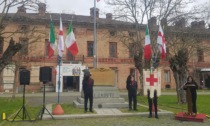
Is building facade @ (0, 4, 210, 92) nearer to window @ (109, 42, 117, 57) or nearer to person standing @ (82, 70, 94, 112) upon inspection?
window @ (109, 42, 117, 57)

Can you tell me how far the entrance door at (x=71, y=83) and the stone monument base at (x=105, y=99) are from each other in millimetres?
21651

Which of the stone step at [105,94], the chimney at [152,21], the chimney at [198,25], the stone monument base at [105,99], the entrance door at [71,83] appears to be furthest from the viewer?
the entrance door at [71,83]

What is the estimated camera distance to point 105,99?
49.3ft

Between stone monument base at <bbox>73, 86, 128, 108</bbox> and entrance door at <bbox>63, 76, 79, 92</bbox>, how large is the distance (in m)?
21.7

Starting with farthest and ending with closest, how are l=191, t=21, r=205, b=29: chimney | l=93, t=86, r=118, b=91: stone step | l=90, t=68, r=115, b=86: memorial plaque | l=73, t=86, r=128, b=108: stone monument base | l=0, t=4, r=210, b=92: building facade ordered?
l=0, t=4, r=210, b=92: building facade, l=191, t=21, r=205, b=29: chimney, l=90, t=68, r=115, b=86: memorial plaque, l=93, t=86, r=118, b=91: stone step, l=73, t=86, r=128, b=108: stone monument base

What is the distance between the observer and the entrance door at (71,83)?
120ft

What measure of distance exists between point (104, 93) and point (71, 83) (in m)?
22.6

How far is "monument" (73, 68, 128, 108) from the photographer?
14.7 meters

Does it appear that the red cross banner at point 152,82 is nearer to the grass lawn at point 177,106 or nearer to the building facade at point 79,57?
the grass lawn at point 177,106

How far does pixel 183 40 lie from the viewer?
23031mm

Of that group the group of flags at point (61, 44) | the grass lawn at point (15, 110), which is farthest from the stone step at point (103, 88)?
the grass lawn at point (15, 110)

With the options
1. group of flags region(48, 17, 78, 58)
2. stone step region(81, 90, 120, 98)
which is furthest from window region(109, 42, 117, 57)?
group of flags region(48, 17, 78, 58)

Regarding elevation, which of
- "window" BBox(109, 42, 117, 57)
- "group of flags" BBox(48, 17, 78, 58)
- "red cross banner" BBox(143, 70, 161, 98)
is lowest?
"red cross banner" BBox(143, 70, 161, 98)

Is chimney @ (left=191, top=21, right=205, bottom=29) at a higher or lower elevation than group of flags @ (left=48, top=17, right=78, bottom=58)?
higher
